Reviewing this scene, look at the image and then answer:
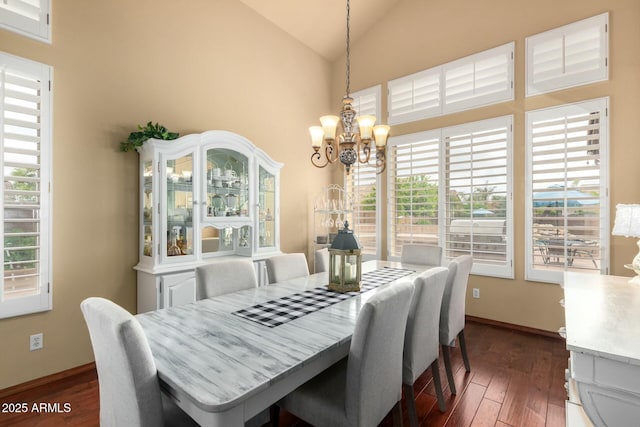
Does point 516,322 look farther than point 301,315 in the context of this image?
Yes

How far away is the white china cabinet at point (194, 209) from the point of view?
2.57 meters

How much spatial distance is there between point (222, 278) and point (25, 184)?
156cm

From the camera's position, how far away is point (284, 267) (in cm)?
248

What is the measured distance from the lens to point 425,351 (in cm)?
178

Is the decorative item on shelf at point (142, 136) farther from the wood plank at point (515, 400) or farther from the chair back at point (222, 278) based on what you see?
the wood plank at point (515, 400)

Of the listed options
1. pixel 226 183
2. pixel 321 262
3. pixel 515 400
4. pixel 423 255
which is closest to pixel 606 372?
pixel 515 400

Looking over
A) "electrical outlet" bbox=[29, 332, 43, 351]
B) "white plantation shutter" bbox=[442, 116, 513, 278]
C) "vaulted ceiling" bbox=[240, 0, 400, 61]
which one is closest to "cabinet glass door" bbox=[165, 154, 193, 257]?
"electrical outlet" bbox=[29, 332, 43, 351]

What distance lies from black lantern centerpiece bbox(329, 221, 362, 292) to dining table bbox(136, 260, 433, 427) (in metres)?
0.10

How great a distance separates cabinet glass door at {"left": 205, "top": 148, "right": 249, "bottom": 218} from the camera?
2986 millimetres

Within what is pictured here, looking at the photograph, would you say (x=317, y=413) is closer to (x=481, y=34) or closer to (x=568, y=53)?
(x=568, y=53)

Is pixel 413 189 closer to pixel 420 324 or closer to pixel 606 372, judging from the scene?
pixel 420 324

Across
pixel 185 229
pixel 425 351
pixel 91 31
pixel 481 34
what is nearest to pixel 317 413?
pixel 425 351

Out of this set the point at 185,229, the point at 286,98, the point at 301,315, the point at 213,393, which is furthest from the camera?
the point at 286,98

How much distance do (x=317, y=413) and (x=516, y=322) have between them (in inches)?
114
